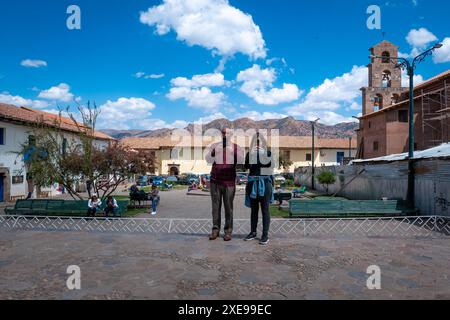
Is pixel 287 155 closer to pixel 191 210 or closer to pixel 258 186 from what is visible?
pixel 191 210

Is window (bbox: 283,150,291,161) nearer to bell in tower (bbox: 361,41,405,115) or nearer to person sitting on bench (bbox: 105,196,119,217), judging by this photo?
bell in tower (bbox: 361,41,405,115)

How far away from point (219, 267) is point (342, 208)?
961 cm

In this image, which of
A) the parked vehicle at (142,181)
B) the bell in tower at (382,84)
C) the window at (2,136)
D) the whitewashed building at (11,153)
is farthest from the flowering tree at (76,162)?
the bell in tower at (382,84)

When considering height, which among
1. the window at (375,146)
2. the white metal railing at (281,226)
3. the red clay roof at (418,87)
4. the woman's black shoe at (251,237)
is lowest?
the white metal railing at (281,226)

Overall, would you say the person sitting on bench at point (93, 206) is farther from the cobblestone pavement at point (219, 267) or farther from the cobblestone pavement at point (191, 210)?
the cobblestone pavement at point (219, 267)

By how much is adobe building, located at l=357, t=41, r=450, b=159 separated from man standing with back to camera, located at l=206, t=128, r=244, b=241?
24.9 m

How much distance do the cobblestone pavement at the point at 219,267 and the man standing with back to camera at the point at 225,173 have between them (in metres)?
0.54

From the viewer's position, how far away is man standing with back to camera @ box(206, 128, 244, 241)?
677cm

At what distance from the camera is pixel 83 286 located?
4.18 metres

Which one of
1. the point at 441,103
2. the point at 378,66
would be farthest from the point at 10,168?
the point at 378,66

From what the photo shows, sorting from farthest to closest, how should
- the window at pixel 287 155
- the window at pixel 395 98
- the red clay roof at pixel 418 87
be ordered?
the window at pixel 287 155 < the window at pixel 395 98 < the red clay roof at pixel 418 87

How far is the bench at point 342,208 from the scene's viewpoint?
43.4ft

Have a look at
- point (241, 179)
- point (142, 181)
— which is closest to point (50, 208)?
point (142, 181)

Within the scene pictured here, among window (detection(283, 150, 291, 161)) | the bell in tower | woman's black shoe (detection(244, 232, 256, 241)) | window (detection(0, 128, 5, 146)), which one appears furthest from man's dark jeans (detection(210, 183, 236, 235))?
window (detection(283, 150, 291, 161))
